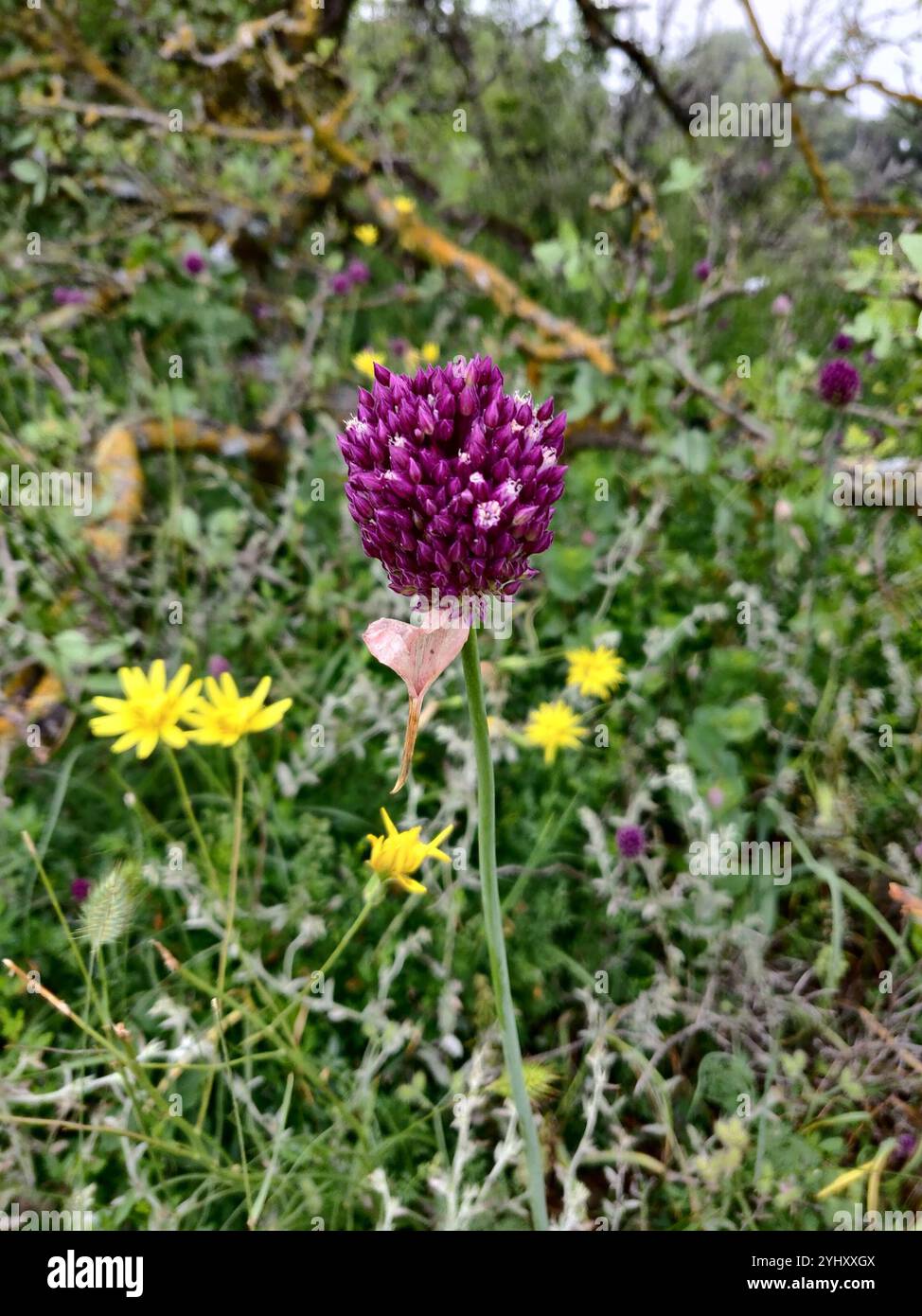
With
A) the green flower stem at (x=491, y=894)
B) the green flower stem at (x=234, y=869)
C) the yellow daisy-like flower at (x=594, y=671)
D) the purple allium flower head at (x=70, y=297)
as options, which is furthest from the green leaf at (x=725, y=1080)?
the purple allium flower head at (x=70, y=297)

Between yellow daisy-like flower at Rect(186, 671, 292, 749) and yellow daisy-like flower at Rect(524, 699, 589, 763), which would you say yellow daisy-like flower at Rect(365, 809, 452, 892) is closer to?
yellow daisy-like flower at Rect(186, 671, 292, 749)

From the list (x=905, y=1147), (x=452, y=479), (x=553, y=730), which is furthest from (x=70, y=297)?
(x=905, y=1147)

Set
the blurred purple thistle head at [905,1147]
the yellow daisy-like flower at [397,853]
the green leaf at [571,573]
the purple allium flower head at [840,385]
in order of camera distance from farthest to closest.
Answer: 1. the green leaf at [571,573]
2. the purple allium flower head at [840,385]
3. the blurred purple thistle head at [905,1147]
4. the yellow daisy-like flower at [397,853]

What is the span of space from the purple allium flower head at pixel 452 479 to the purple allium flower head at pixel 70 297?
2.16m

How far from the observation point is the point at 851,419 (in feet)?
7.81

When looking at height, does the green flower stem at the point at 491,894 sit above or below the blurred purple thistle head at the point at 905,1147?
above

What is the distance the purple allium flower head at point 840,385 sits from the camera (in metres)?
1.66

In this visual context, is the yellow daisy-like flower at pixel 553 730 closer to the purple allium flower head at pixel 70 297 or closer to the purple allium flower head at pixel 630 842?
the purple allium flower head at pixel 630 842

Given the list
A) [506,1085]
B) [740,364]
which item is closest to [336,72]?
[740,364]

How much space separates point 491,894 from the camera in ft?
2.58

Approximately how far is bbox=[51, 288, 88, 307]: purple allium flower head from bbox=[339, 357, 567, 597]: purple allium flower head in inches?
85.0

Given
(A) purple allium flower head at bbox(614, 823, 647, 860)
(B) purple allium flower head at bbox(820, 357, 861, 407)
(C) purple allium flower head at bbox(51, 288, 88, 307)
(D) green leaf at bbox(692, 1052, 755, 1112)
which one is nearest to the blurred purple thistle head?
(D) green leaf at bbox(692, 1052, 755, 1112)

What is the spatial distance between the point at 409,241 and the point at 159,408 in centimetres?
99

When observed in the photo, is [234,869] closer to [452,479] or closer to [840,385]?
[452,479]
